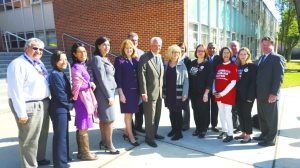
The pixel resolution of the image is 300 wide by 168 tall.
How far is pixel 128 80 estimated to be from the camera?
4188mm

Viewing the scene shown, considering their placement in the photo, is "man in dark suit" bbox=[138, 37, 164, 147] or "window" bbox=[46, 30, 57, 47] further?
"window" bbox=[46, 30, 57, 47]

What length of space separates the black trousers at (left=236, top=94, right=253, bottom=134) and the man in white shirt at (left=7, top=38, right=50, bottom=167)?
10.4ft

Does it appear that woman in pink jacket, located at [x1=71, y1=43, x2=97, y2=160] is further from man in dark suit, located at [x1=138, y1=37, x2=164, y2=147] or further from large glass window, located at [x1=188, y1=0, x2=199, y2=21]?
large glass window, located at [x1=188, y1=0, x2=199, y2=21]

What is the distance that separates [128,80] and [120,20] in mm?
6351

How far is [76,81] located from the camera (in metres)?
3.50

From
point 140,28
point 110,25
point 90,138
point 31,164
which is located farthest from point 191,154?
point 110,25

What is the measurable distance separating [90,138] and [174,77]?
1955mm

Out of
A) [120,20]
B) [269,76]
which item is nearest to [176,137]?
[269,76]

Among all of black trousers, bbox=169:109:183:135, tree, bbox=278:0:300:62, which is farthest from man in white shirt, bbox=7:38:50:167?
tree, bbox=278:0:300:62

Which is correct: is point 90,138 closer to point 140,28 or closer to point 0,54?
point 140,28

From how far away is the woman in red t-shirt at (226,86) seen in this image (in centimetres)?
434

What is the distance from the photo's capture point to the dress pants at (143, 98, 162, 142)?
4297 mm

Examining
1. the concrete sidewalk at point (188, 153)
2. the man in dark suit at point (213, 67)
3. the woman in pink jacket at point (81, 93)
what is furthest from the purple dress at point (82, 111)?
the man in dark suit at point (213, 67)

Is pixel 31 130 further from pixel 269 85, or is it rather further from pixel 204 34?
pixel 204 34
